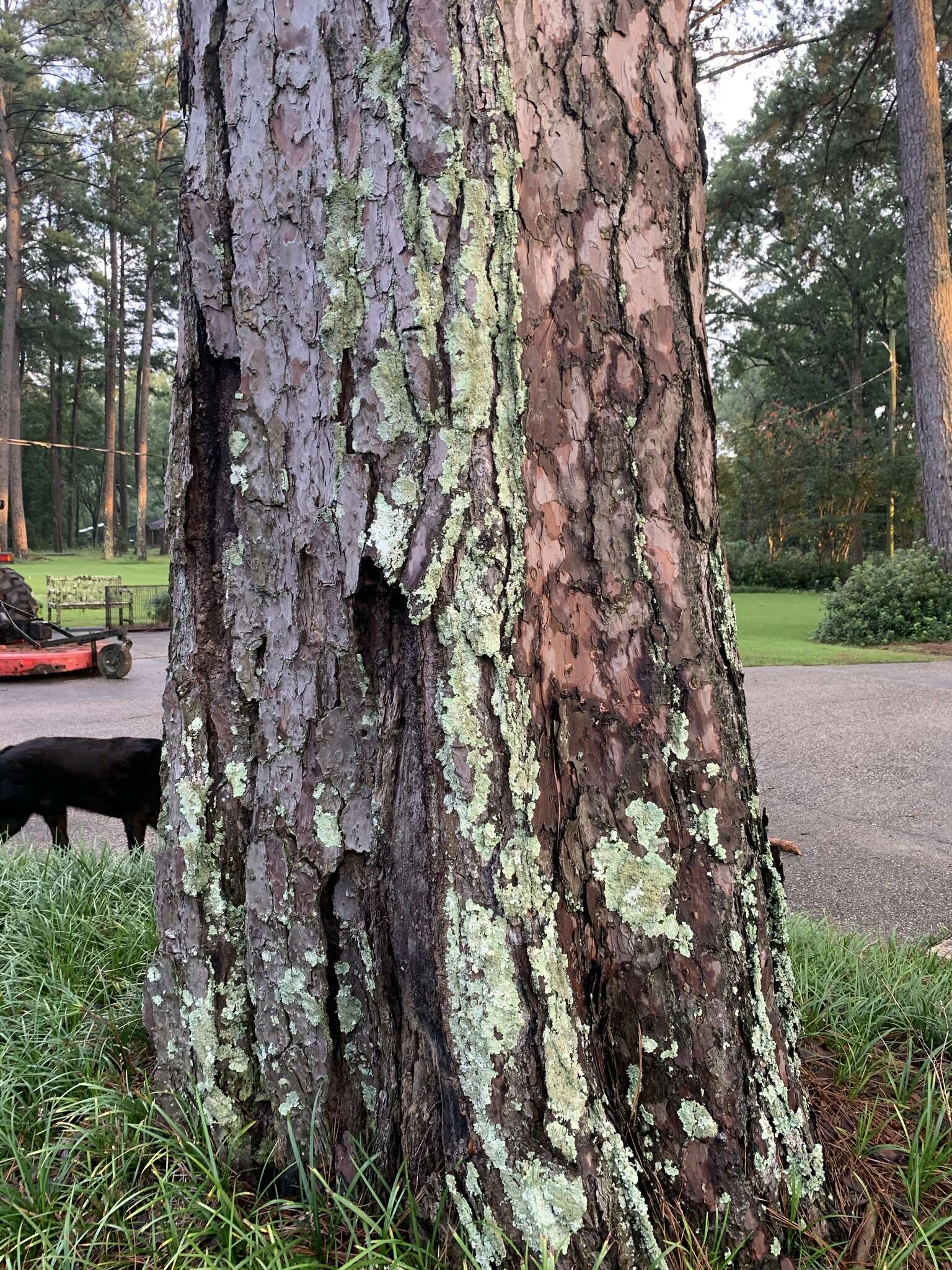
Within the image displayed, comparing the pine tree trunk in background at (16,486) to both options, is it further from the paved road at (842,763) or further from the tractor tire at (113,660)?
the tractor tire at (113,660)

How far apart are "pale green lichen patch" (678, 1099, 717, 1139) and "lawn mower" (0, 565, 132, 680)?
841cm

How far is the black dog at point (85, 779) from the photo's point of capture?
133 inches

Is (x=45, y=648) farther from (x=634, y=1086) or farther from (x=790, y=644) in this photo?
(x=790, y=644)

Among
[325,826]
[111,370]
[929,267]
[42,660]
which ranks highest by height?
[111,370]

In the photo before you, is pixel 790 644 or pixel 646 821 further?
pixel 790 644

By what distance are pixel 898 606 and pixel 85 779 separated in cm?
1165

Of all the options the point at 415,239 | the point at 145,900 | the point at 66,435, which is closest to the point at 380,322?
the point at 415,239

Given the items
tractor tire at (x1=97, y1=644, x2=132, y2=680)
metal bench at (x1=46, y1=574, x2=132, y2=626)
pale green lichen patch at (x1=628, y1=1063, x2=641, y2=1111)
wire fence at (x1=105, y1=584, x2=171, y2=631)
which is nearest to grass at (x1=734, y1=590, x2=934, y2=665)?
tractor tire at (x1=97, y1=644, x2=132, y2=680)

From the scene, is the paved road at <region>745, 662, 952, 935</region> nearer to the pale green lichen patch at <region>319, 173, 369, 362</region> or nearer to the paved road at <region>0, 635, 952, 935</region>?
the paved road at <region>0, 635, 952, 935</region>

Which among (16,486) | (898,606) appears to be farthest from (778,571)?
(16,486)

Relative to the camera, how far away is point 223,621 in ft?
5.04

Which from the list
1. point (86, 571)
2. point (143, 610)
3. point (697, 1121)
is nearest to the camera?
point (697, 1121)

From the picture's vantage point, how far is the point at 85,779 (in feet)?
11.2

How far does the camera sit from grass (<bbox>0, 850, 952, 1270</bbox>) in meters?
1.35
